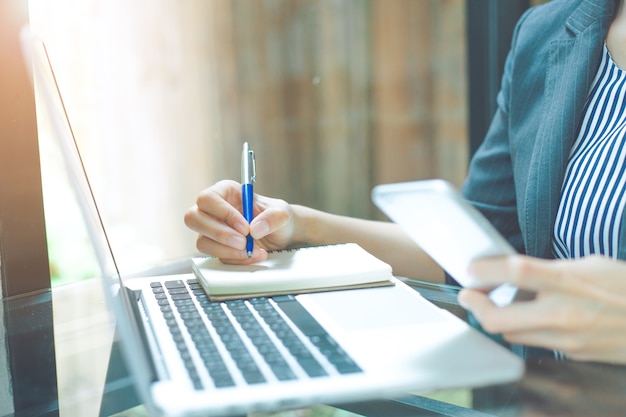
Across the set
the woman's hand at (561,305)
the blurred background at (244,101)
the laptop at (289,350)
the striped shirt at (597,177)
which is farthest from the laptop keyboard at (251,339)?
the striped shirt at (597,177)

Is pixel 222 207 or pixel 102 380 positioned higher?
pixel 222 207

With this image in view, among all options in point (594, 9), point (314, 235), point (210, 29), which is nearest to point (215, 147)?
point (210, 29)

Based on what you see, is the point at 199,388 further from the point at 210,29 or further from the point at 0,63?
the point at 210,29

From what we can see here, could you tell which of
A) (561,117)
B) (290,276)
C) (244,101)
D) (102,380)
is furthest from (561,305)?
(244,101)

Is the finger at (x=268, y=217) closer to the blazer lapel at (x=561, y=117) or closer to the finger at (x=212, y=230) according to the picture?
the finger at (x=212, y=230)

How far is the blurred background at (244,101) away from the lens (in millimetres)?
1271

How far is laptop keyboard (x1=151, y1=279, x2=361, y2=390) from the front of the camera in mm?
406

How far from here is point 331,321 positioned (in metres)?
0.52

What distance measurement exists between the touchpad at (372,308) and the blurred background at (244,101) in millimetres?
369

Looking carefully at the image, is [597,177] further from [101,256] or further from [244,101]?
[244,101]

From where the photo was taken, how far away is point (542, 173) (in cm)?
86

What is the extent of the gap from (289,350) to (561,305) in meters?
0.19

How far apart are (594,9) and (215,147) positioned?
3.16ft

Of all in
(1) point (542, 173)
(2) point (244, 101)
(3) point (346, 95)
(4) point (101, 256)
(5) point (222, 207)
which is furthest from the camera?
(3) point (346, 95)
